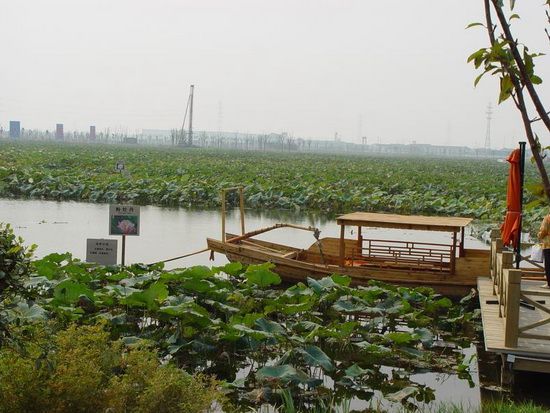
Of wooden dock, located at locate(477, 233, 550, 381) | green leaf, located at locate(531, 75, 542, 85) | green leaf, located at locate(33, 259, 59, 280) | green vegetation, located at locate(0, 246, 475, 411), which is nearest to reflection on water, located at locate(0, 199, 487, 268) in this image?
green leaf, located at locate(33, 259, 59, 280)

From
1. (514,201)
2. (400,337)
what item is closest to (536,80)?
(400,337)

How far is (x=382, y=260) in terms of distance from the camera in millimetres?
10547

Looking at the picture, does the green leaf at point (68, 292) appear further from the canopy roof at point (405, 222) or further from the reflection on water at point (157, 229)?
the reflection on water at point (157, 229)

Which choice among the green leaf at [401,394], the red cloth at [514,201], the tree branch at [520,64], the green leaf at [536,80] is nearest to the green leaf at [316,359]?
the green leaf at [401,394]

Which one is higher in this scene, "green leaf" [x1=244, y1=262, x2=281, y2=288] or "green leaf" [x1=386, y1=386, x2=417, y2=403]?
"green leaf" [x1=244, y1=262, x2=281, y2=288]

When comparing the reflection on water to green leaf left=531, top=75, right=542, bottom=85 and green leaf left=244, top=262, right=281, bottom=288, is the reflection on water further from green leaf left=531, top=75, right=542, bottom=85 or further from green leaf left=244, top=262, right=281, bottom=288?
green leaf left=531, top=75, right=542, bottom=85

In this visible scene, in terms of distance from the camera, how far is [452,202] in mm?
22406

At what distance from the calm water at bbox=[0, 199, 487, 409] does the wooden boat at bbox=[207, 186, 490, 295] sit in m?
1.65

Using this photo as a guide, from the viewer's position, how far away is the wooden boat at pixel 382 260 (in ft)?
32.0

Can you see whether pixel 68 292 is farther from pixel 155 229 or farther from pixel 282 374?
pixel 155 229

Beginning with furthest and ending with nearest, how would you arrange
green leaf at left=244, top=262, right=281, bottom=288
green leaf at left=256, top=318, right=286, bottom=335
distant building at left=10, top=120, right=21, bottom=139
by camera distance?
distant building at left=10, top=120, right=21, bottom=139, green leaf at left=244, top=262, right=281, bottom=288, green leaf at left=256, top=318, right=286, bottom=335

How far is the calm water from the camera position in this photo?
13.2 metres

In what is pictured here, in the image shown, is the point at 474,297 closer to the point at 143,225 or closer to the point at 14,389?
the point at 14,389

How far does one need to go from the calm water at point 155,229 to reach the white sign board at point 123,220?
248 cm
